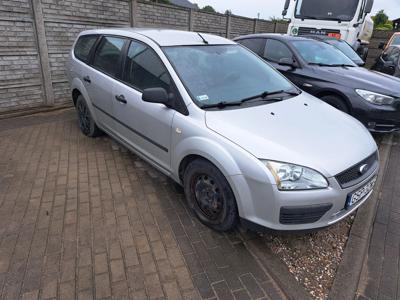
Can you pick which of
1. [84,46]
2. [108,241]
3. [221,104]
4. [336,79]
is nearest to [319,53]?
[336,79]

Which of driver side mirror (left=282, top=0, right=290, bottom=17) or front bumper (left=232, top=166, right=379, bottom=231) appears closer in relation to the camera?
front bumper (left=232, top=166, right=379, bottom=231)

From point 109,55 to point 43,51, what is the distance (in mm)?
2785

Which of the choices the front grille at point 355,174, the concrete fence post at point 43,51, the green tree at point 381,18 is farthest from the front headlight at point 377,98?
the green tree at point 381,18

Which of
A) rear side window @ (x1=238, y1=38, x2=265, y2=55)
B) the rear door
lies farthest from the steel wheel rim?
rear side window @ (x1=238, y1=38, x2=265, y2=55)

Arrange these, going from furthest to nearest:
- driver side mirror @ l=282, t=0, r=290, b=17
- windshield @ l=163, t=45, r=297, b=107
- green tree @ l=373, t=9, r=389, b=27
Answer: green tree @ l=373, t=9, r=389, b=27
driver side mirror @ l=282, t=0, r=290, b=17
windshield @ l=163, t=45, r=297, b=107

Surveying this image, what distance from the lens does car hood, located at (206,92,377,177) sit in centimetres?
233

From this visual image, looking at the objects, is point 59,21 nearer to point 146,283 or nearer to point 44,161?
point 44,161

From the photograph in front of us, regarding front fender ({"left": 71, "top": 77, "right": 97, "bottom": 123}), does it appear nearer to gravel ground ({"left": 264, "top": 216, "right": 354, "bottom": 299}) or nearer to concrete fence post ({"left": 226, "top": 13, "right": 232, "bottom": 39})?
gravel ground ({"left": 264, "top": 216, "right": 354, "bottom": 299})

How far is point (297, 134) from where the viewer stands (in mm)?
2574

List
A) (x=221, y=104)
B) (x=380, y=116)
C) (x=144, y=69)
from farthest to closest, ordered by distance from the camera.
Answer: (x=380, y=116), (x=144, y=69), (x=221, y=104)

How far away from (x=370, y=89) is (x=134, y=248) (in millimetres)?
4105

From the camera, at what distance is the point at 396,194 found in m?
3.57

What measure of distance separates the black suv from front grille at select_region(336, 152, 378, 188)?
2.22 meters

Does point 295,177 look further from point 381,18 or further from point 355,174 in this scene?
point 381,18
